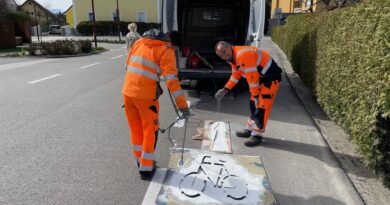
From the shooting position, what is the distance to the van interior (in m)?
8.93

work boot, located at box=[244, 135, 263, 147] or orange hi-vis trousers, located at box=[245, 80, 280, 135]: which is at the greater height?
orange hi-vis trousers, located at box=[245, 80, 280, 135]

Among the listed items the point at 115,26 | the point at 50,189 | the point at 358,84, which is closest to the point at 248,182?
the point at 358,84

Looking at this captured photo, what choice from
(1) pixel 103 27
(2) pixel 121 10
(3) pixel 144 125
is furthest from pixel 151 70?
(2) pixel 121 10

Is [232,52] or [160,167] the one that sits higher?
[232,52]

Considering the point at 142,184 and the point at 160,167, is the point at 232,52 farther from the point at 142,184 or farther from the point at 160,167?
the point at 142,184

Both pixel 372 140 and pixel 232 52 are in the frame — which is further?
pixel 232 52

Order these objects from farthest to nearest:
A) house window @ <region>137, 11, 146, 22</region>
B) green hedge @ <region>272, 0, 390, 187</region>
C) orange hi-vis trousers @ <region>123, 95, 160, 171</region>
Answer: house window @ <region>137, 11, 146, 22</region> < orange hi-vis trousers @ <region>123, 95, 160, 171</region> < green hedge @ <region>272, 0, 390, 187</region>

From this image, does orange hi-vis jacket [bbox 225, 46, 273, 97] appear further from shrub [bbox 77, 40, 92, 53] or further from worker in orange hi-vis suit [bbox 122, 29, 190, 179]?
shrub [bbox 77, 40, 92, 53]

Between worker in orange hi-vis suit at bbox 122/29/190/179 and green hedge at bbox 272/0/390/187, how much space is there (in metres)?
1.92

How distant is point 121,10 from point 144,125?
1671 inches

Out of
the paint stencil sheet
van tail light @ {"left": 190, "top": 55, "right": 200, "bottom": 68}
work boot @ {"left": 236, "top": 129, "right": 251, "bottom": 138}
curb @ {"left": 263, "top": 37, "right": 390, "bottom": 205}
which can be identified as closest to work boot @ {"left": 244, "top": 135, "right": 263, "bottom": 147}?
work boot @ {"left": 236, "top": 129, "right": 251, "bottom": 138}

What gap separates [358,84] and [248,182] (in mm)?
1773

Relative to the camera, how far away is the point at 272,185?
3.46m

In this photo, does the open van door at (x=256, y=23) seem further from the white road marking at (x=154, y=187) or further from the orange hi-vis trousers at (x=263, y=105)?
the white road marking at (x=154, y=187)
